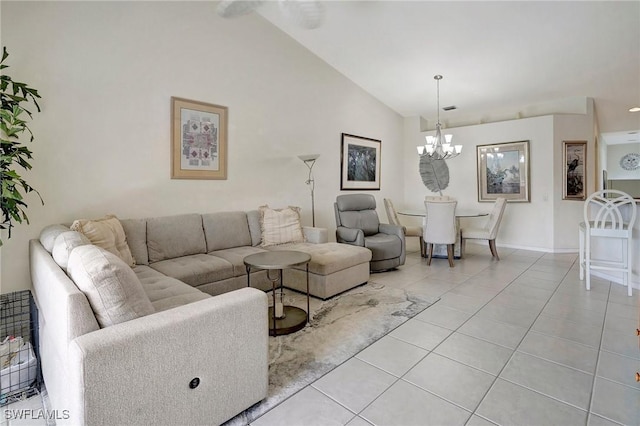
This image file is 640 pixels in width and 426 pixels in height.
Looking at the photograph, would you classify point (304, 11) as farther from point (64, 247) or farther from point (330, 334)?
point (330, 334)

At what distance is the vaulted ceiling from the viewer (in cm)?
364

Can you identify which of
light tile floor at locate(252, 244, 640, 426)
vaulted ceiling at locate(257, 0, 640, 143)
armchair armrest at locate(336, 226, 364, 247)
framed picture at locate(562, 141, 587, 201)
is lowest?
light tile floor at locate(252, 244, 640, 426)

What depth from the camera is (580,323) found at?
2.71m

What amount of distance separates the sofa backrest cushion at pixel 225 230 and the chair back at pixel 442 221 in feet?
8.57

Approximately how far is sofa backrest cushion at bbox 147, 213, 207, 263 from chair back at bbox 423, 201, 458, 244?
3.12m

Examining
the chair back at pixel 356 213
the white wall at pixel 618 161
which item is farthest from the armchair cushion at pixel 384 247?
the white wall at pixel 618 161

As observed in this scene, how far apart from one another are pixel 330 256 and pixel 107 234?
6.71 ft

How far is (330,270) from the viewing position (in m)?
3.27

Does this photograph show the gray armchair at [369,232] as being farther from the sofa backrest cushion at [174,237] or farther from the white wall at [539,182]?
the white wall at [539,182]

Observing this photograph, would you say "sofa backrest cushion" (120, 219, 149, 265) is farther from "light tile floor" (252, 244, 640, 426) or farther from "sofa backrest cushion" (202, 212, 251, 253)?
"light tile floor" (252, 244, 640, 426)

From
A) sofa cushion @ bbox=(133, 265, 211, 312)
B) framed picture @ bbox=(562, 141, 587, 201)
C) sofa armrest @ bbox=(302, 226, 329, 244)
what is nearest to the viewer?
sofa cushion @ bbox=(133, 265, 211, 312)

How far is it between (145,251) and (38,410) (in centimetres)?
149

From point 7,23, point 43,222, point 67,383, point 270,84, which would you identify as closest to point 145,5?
point 7,23

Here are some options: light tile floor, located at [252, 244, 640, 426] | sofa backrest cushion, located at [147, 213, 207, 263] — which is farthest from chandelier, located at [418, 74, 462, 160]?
sofa backrest cushion, located at [147, 213, 207, 263]
